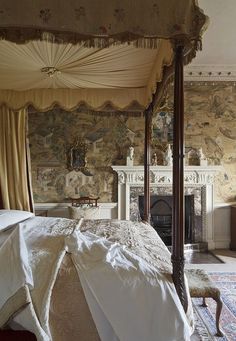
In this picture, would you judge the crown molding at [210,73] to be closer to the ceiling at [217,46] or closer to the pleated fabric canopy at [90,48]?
the ceiling at [217,46]

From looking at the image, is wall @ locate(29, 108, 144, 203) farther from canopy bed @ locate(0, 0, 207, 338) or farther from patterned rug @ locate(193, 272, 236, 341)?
patterned rug @ locate(193, 272, 236, 341)

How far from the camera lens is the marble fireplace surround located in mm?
5320

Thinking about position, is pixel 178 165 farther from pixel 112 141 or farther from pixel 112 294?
pixel 112 141

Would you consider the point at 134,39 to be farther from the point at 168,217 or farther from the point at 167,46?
the point at 168,217

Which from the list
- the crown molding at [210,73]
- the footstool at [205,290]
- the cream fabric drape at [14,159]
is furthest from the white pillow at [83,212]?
the crown molding at [210,73]

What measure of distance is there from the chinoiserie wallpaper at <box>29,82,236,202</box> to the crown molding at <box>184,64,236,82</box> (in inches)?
4.3

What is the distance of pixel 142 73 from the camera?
125 inches

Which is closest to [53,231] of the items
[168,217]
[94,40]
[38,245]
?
[38,245]

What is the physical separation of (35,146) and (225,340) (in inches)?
161

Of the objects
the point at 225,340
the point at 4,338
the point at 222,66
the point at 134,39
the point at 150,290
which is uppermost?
the point at 222,66

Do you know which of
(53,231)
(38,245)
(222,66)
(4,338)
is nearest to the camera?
(4,338)

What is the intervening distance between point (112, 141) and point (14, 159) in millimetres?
1722

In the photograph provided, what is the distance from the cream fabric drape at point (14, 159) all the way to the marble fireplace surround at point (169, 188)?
5.12 feet

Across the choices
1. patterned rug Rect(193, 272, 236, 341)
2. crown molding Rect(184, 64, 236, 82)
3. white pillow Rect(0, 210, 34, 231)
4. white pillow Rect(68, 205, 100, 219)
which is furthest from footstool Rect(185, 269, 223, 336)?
crown molding Rect(184, 64, 236, 82)
